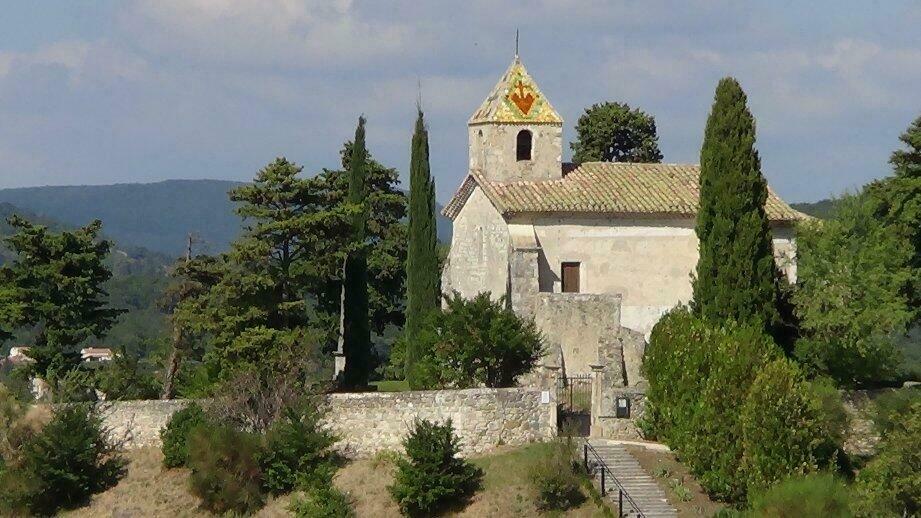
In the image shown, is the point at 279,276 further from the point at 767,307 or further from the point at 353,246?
the point at 767,307

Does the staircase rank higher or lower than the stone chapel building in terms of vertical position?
lower

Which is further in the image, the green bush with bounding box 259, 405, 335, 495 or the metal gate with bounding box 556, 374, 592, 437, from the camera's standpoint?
the metal gate with bounding box 556, 374, 592, 437

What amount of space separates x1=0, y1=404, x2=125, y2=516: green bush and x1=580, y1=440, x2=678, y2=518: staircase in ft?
40.3

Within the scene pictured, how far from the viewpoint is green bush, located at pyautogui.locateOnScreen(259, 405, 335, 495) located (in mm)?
35594

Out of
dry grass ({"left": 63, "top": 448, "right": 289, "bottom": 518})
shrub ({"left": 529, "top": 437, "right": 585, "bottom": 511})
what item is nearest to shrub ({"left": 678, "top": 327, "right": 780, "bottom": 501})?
shrub ({"left": 529, "top": 437, "right": 585, "bottom": 511})

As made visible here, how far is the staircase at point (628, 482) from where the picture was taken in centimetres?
3227

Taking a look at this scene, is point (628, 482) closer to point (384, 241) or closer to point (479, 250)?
point (479, 250)

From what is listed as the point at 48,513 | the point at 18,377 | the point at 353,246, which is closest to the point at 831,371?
the point at 353,246

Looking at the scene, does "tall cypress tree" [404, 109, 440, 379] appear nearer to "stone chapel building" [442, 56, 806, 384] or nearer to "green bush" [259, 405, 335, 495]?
"stone chapel building" [442, 56, 806, 384]

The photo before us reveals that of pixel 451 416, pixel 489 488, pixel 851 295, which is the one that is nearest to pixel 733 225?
pixel 851 295

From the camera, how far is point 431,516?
1334 inches

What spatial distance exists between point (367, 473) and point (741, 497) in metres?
8.79

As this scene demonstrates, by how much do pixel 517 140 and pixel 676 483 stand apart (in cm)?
1349

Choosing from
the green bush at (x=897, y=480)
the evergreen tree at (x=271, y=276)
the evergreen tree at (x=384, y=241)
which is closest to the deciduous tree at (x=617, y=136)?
the evergreen tree at (x=384, y=241)
